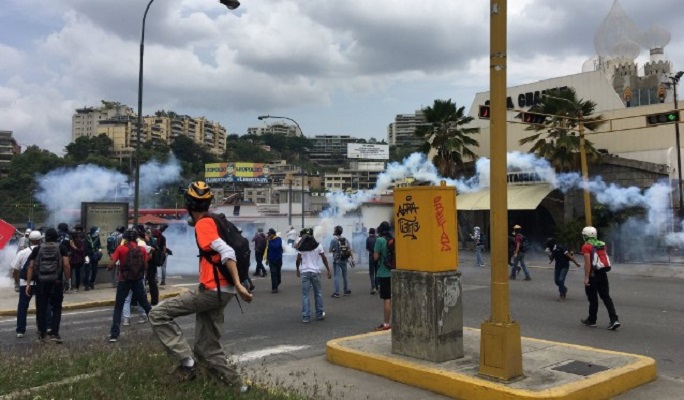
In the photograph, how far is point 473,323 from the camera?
32.3 ft

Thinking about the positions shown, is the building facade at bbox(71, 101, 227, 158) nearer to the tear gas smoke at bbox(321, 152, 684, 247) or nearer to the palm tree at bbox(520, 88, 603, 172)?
the tear gas smoke at bbox(321, 152, 684, 247)

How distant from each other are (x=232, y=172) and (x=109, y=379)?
9503 cm

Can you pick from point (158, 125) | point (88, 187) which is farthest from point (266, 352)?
point (158, 125)

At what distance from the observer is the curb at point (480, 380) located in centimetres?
514

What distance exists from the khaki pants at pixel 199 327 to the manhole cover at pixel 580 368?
346 centimetres

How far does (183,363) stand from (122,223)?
44.8ft

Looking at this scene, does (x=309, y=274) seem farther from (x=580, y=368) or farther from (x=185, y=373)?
(x=185, y=373)

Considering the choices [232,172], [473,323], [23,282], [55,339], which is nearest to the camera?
[55,339]

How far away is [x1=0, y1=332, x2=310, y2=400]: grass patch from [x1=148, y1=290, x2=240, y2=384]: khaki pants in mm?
144

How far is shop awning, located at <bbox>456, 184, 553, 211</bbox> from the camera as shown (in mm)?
30859

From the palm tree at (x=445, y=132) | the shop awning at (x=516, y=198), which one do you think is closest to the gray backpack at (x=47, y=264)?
the shop awning at (x=516, y=198)

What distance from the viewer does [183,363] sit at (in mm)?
4891

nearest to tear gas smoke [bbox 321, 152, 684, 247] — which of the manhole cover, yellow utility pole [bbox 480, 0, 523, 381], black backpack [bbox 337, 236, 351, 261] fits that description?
black backpack [bbox 337, 236, 351, 261]

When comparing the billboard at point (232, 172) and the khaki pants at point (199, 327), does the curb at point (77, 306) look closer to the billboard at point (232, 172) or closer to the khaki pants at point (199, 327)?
the khaki pants at point (199, 327)
